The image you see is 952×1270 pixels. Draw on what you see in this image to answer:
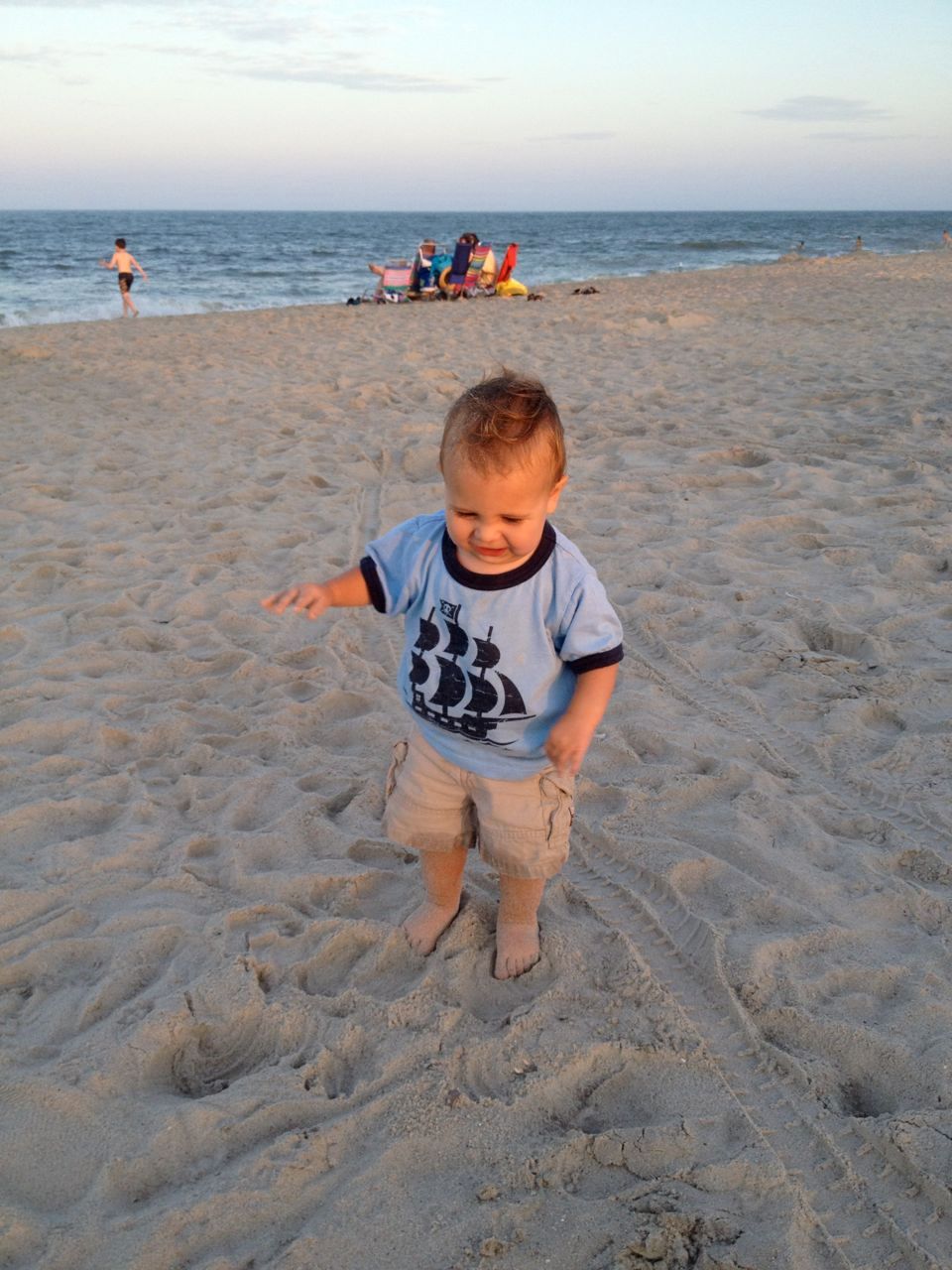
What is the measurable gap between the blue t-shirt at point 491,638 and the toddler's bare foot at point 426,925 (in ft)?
1.47

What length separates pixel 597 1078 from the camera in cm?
182

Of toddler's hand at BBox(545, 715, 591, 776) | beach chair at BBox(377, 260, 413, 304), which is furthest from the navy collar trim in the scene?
beach chair at BBox(377, 260, 413, 304)

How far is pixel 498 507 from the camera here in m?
1.73

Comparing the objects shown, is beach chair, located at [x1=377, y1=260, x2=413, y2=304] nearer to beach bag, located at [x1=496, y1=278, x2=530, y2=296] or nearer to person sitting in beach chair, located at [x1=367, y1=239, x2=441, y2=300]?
person sitting in beach chair, located at [x1=367, y1=239, x2=441, y2=300]

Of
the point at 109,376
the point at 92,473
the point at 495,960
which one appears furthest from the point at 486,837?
the point at 109,376

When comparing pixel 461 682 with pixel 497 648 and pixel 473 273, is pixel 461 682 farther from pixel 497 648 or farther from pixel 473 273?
pixel 473 273

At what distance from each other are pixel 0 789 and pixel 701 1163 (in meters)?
2.18

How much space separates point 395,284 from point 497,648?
659 inches

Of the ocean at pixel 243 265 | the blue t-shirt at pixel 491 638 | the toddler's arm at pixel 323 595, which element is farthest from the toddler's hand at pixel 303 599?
the ocean at pixel 243 265

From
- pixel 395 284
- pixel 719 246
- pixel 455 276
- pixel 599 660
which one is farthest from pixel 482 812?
pixel 719 246

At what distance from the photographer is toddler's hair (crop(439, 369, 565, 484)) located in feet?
5.52

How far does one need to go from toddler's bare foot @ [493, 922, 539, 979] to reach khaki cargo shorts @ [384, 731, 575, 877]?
0.18m

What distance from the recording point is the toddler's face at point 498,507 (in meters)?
1.71

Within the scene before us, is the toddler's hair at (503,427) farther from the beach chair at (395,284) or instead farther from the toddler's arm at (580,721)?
the beach chair at (395,284)
